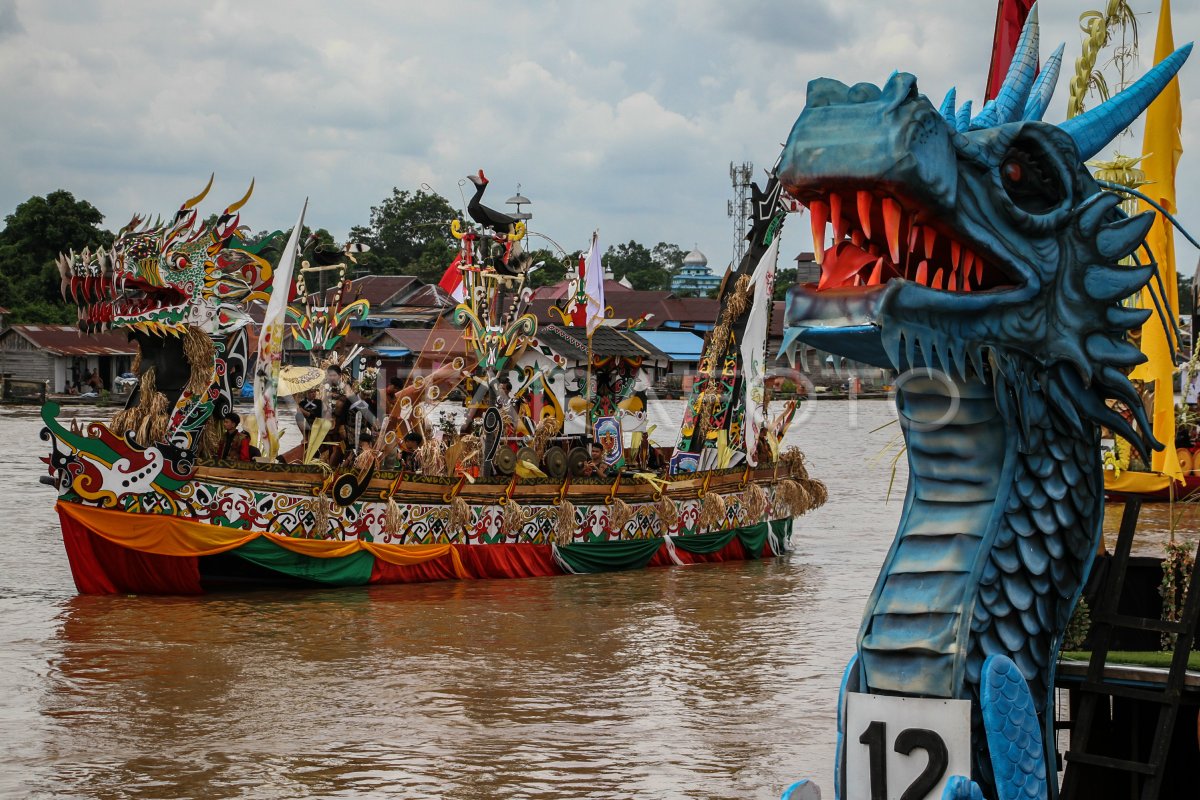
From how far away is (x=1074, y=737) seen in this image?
5.07 meters

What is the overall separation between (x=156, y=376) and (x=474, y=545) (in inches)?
153

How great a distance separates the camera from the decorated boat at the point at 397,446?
47.5 ft

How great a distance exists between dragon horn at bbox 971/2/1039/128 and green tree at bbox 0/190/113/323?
56.7 metres

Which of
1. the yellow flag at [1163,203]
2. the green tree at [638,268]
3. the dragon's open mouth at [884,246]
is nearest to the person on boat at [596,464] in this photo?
the yellow flag at [1163,203]

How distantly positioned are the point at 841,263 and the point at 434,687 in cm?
779

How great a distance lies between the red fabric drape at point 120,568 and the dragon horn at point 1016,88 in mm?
11524

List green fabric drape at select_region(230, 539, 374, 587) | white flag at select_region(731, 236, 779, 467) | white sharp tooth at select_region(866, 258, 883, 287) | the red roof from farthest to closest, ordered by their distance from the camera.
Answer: the red roof, white flag at select_region(731, 236, 779, 467), green fabric drape at select_region(230, 539, 374, 587), white sharp tooth at select_region(866, 258, 883, 287)

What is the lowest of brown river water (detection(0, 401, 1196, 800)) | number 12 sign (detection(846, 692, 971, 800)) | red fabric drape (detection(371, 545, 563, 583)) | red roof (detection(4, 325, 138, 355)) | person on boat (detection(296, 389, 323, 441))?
brown river water (detection(0, 401, 1196, 800))

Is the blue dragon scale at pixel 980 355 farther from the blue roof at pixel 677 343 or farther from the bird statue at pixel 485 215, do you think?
the blue roof at pixel 677 343

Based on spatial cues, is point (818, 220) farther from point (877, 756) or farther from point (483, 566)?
point (483, 566)

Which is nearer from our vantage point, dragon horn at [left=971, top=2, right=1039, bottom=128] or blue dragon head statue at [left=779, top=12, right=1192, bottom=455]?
blue dragon head statue at [left=779, top=12, right=1192, bottom=455]

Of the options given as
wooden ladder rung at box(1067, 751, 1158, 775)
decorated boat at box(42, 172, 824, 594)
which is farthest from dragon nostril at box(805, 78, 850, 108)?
decorated boat at box(42, 172, 824, 594)

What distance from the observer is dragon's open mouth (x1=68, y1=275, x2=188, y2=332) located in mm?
14711

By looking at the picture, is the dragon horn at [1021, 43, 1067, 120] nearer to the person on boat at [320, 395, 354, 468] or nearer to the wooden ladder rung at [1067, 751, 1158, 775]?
the wooden ladder rung at [1067, 751, 1158, 775]
